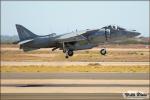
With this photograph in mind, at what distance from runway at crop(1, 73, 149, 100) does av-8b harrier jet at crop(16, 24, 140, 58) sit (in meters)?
14.9

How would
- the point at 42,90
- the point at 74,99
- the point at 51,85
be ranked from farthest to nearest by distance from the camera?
the point at 51,85 < the point at 42,90 < the point at 74,99

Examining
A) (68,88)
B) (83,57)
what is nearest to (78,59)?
(83,57)

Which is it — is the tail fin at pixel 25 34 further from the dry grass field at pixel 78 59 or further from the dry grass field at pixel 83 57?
the dry grass field at pixel 83 57

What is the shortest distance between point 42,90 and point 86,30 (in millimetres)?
23991

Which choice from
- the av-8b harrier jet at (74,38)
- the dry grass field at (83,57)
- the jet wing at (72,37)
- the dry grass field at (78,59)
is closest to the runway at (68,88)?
the dry grass field at (78,59)

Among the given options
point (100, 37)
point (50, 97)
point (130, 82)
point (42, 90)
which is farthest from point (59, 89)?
point (100, 37)

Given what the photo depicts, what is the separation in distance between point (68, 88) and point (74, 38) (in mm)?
22508

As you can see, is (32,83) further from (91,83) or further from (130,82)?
(130,82)

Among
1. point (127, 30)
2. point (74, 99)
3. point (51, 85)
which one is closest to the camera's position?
point (74, 99)

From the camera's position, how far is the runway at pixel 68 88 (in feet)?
61.6

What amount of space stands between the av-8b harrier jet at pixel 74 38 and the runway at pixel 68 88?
49.0 feet

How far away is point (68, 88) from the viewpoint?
2181cm

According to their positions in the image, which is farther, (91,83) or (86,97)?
(91,83)

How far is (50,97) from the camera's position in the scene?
1855cm
